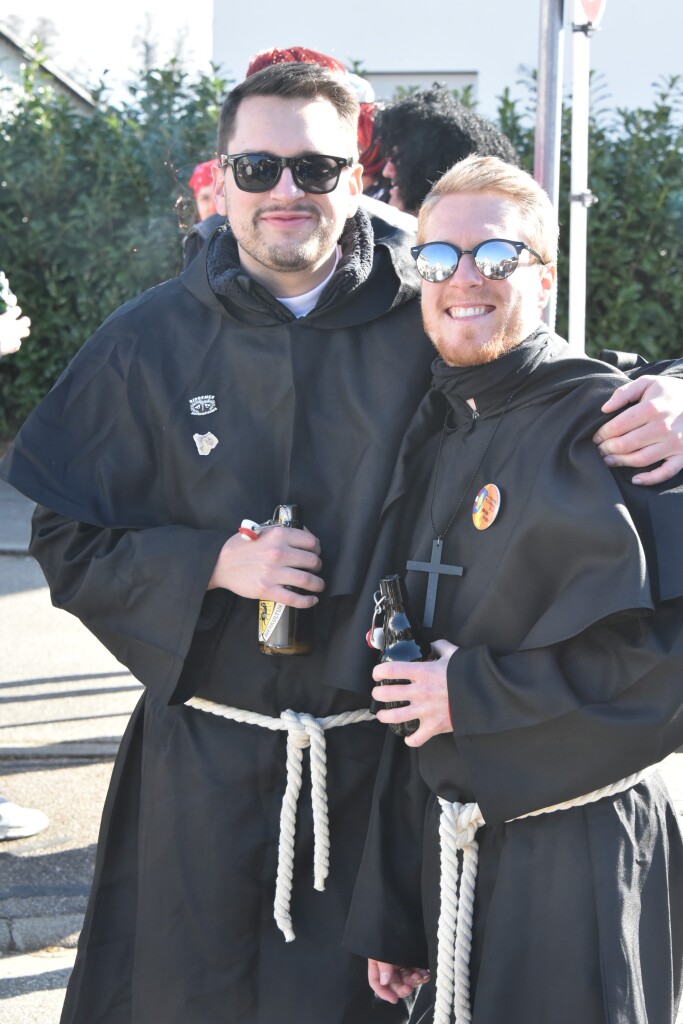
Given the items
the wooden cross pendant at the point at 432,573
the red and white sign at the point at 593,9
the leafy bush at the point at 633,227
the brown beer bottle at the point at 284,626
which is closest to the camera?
→ the wooden cross pendant at the point at 432,573

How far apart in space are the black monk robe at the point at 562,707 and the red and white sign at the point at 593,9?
2474mm

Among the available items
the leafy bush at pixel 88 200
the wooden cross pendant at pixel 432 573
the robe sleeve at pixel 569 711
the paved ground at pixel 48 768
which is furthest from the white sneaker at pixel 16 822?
the leafy bush at pixel 88 200

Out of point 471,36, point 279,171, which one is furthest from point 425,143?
point 471,36

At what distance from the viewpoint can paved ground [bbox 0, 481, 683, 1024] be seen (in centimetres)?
384

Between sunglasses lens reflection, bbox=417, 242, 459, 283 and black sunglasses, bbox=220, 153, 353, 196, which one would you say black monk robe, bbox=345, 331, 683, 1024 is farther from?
black sunglasses, bbox=220, 153, 353, 196

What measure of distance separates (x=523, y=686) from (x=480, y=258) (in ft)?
2.56

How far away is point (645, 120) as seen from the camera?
9.50 m

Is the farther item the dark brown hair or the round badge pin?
the dark brown hair

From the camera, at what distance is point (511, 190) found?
229cm

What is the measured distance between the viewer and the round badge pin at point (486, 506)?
2.23 meters

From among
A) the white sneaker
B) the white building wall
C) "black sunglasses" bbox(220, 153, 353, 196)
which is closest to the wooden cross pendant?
"black sunglasses" bbox(220, 153, 353, 196)

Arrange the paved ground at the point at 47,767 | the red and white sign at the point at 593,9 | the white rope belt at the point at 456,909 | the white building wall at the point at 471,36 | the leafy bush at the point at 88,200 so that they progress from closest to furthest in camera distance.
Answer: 1. the white rope belt at the point at 456,909
2. the paved ground at the point at 47,767
3. the red and white sign at the point at 593,9
4. the leafy bush at the point at 88,200
5. the white building wall at the point at 471,36

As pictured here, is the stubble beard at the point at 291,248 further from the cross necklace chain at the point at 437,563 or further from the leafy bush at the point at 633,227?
the leafy bush at the point at 633,227

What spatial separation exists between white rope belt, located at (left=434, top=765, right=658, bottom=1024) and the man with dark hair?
1.25ft
